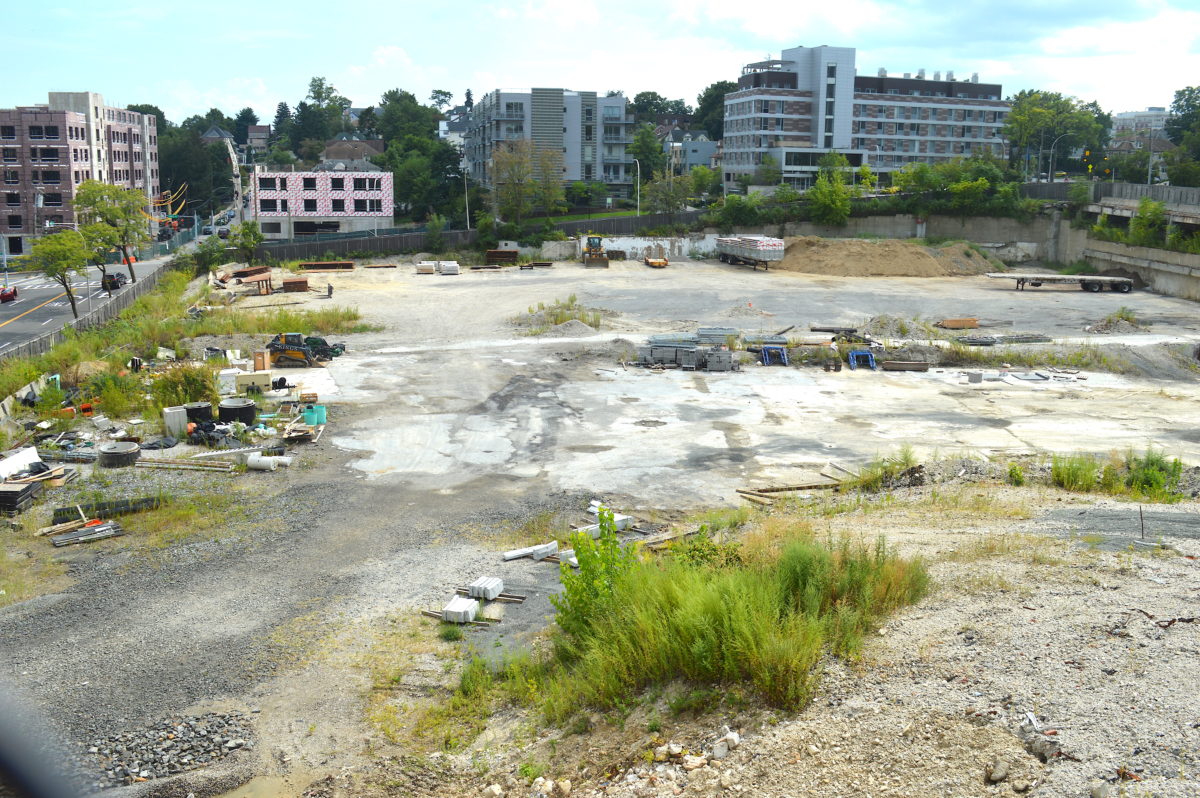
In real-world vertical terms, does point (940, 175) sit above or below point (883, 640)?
above

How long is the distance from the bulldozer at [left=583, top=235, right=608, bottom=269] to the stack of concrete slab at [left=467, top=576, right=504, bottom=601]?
56871mm

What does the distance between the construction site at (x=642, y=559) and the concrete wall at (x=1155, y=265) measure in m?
20.3

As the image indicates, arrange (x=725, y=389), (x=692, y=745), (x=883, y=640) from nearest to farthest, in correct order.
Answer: (x=692, y=745), (x=883, y=640), (x=725, y=389)

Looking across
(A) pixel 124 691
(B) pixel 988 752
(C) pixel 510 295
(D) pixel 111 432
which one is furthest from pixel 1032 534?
(C) pixel 510 295

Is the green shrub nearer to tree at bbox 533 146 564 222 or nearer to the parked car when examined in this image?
the parked car

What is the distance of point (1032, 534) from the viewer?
1570cm

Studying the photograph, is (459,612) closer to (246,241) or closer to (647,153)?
(246,241)

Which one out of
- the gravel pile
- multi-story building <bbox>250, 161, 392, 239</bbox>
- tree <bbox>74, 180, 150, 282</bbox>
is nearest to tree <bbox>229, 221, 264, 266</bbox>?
tree <bbox>74, 180, 150, 282</bbox>

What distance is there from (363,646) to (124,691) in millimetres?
3220

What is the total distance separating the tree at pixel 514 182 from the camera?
269 feet

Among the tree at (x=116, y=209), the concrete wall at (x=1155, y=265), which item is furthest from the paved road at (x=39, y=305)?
the concrete wall at (x=1155, y=265)

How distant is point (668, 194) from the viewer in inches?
3184

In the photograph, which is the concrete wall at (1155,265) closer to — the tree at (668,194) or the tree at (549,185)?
the tree at (668,194)

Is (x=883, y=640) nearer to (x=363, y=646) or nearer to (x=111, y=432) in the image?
(x=363, y=646)
